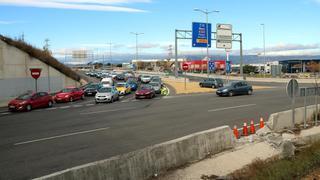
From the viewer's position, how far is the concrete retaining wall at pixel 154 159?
7537 mm

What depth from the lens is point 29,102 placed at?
30312 millimetres

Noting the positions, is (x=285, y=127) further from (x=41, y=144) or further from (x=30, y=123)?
(x=30, y=123)

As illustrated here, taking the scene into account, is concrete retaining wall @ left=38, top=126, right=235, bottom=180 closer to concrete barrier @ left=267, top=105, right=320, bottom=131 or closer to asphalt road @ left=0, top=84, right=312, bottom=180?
asphalt road @ left=0, top=84, right=312, bottom=180

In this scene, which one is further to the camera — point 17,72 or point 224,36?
point 224,36

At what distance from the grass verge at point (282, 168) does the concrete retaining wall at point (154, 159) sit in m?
1.53

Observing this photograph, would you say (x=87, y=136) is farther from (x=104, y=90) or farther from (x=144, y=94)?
(x=144, y=94)

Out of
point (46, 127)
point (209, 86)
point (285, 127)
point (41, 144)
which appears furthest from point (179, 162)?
point (209, 86)

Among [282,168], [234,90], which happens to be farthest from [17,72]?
[282,168]

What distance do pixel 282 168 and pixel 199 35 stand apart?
155ft

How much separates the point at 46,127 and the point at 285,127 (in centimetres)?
1045

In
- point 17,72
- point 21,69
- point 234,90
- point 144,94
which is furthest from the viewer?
point 21,69

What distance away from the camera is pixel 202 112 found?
2392cm

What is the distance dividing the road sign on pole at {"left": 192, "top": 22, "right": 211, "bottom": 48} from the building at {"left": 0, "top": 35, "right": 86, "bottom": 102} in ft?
58.8

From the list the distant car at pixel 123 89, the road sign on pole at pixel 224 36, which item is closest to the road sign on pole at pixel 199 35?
the road sign on pole at pixel 224 36
